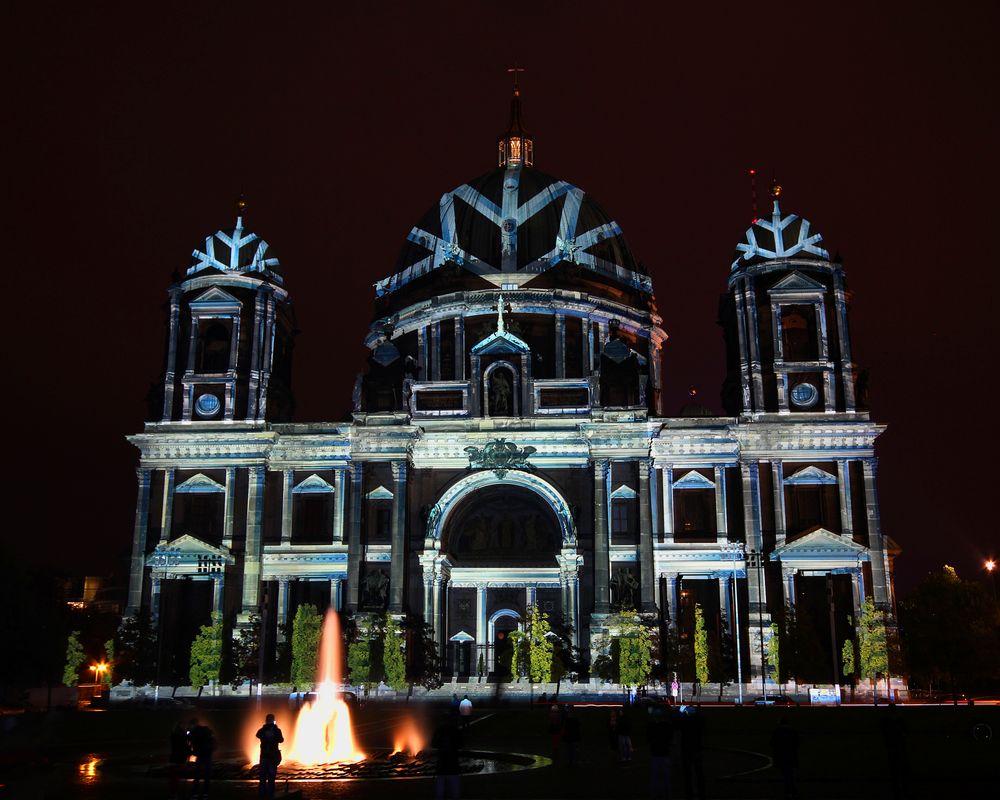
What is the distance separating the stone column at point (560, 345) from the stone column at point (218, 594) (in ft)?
82.8

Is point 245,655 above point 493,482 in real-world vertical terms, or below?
below

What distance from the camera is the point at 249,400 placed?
70.2m

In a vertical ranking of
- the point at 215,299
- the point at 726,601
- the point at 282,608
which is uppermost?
the point at 215,299

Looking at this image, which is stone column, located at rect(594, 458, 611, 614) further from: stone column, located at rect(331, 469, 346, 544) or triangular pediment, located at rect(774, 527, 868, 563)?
stone column, located at rect(331, 469, 346, 544)

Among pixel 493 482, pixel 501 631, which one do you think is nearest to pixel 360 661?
pixel 501 631

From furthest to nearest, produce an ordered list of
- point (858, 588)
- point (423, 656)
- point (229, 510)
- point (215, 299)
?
point (215, 299)
point (229, 510)
point (423, 656)
point (858, 588)

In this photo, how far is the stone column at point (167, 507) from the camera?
67.4 meters

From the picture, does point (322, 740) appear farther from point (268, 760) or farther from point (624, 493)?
point (624, 493)

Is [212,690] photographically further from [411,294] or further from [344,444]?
[411,294]

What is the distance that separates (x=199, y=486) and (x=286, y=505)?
207 inches

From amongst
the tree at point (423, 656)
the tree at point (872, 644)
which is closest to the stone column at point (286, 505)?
the tree at point (423, 656)

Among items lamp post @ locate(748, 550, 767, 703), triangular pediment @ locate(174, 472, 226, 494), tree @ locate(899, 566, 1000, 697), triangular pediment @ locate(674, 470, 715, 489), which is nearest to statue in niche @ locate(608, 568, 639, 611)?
lamp post @ locate(748, 550, 767, 703)

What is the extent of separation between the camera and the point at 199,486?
225ft

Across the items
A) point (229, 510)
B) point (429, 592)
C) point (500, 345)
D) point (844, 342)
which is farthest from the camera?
point (500, 345)
